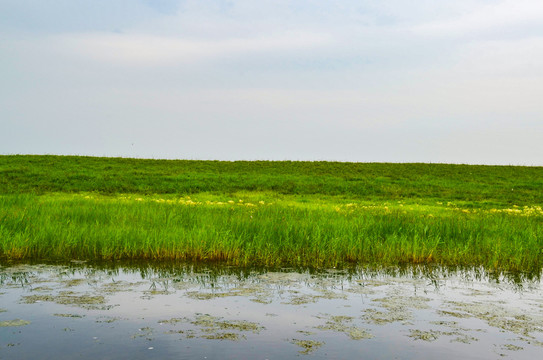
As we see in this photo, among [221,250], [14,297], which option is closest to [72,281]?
[14,297]

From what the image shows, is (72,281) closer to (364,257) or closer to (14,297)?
(14,297)

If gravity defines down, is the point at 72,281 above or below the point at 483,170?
below

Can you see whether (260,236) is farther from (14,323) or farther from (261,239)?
(14,323)

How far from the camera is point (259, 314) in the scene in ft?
27.6

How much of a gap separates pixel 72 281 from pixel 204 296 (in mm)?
3004

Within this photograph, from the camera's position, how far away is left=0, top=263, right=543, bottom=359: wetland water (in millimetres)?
6906

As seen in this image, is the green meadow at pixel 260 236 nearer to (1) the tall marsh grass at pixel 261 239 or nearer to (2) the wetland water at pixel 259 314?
(1) the tall marsh grass at pixel 261 239

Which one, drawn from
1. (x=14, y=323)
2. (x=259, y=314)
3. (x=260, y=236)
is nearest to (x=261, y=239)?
(x=260, y=236)

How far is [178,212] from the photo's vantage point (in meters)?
18.0

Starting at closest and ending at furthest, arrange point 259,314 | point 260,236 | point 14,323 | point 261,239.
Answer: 1. point 14,323
2. point 259,314
3. point 261,239
4. point 260,236

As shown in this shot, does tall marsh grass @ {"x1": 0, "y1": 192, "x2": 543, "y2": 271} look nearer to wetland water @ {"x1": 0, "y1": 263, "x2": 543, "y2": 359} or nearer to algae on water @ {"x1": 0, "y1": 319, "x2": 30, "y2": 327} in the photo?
wetland water @ {"x1": 0, "y1": 263, "x2": 543, "y2": 359}

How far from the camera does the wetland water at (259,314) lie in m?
6.91

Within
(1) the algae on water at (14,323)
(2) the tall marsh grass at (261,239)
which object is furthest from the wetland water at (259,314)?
(2) the tall marsh grass at (261,239)

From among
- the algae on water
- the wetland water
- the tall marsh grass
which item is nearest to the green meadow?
the tall marsh grass
